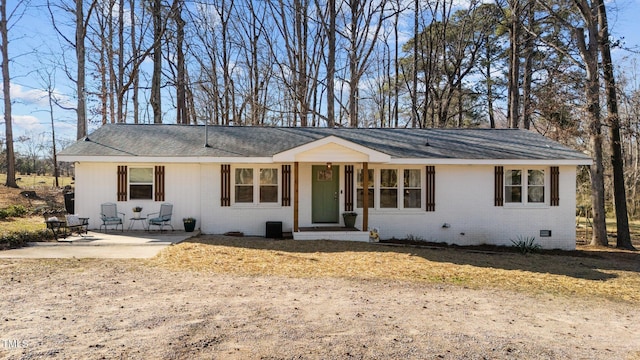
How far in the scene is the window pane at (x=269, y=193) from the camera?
1190 centimetres

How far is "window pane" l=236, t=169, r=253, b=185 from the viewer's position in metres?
11.8

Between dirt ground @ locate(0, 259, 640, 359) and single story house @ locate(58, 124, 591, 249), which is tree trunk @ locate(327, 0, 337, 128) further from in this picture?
dirt ground @ locate(0, 259, 640, 359)

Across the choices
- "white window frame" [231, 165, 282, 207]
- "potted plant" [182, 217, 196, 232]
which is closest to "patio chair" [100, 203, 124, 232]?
"potted plant" [182, 217, 196, 232]

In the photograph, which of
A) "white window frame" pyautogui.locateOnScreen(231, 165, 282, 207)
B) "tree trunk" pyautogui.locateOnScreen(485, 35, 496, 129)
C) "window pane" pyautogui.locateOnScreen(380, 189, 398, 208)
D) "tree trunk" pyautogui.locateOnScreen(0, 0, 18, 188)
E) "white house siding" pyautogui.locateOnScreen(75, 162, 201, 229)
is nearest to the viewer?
"white house siding" pyautogui.locateOnScreen(75, 162, 201, 229)

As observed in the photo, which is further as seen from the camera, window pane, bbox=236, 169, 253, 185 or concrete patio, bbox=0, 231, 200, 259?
window pane, bbox=236, 169, 253, 185

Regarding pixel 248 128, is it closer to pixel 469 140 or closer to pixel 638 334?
pixel 469 140

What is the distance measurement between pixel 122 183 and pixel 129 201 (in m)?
0.58

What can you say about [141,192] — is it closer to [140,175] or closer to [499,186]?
[140,175]

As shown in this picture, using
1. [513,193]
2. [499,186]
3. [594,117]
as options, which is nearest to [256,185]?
[499,186]

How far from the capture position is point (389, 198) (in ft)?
39.7

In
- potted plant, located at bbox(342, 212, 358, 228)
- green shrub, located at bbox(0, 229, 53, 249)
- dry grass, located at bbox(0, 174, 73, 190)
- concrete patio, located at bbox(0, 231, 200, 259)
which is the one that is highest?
dry grass, located at bbox(0, 174, 73, 190)

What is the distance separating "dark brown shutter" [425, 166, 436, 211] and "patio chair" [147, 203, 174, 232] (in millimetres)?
7845

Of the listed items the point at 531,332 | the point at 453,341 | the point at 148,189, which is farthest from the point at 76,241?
the point at 531,332

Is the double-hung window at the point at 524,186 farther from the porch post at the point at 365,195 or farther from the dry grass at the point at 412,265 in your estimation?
the porch post at the point at 365,195
